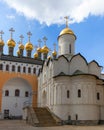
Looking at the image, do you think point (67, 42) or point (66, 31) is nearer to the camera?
point (67, 42)

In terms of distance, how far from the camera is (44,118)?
23703 mm

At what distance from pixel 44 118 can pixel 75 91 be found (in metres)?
4.54

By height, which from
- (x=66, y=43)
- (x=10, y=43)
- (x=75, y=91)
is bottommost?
(x=75, y=91)

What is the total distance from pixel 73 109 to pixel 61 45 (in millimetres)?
10221

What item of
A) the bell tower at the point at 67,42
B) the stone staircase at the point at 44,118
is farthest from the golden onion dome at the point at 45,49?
the stone staircase at the point at 44,118

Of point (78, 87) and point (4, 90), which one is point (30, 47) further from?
point (78, 87)

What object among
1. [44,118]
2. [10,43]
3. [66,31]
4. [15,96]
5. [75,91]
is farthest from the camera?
[10,43]

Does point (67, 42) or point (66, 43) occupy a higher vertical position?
point (67, 42)

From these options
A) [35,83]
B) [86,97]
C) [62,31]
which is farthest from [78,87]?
[35,83]

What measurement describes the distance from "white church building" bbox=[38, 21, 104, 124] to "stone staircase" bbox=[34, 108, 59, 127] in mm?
881

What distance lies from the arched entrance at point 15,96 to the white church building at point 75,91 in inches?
392

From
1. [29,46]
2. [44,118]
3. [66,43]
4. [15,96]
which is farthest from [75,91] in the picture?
[29,46]

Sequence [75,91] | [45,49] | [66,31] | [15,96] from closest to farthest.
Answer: [75,91], [66,31], [15,96], [45,49]

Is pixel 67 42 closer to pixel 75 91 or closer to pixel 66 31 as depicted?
pixel 66 31
